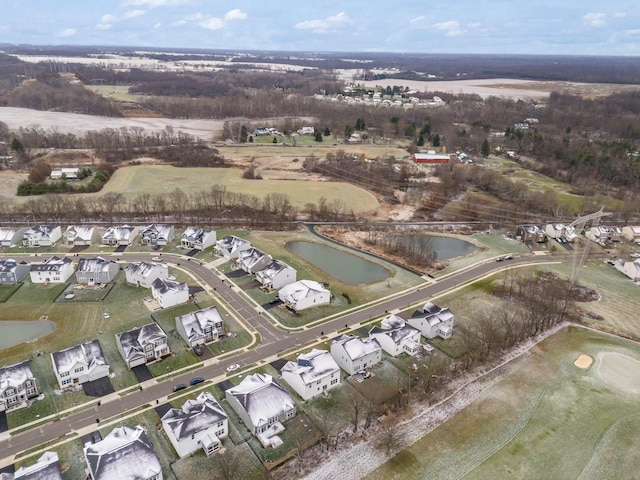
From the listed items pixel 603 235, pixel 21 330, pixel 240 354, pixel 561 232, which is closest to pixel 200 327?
pixel 240 354

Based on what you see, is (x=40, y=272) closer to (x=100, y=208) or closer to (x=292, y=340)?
(x=100, y=208)

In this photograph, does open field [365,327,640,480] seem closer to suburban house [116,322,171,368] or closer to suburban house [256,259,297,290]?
suburban house [116,322,171,368]

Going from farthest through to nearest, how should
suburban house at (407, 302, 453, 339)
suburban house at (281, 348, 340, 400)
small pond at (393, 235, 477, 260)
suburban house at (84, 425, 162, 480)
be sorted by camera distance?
small pond at (393, 235, 477, 260) → suburban house at (407, 302, 453, 339) → suburban house at (281, 348, 340, 400) → suburban house at (84, 425, 162, 480)

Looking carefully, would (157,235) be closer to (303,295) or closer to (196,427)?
(303,295)

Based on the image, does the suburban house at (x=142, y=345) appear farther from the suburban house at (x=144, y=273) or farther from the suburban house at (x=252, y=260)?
the suburban house at (x=252, y=260)

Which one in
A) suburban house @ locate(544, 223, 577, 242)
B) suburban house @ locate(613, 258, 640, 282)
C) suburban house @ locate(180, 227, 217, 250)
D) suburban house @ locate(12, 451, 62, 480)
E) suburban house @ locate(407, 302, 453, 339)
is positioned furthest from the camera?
suburban house @ locate(544, 223, 577, 242)

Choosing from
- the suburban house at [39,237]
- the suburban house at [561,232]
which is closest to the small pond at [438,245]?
the suburban house at [561,232]

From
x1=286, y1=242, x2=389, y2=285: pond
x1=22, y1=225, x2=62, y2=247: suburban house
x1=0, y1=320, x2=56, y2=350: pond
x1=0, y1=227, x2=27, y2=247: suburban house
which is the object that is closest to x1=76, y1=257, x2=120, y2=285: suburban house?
x1=0, y1=320, x2=56, y2=350: pond
